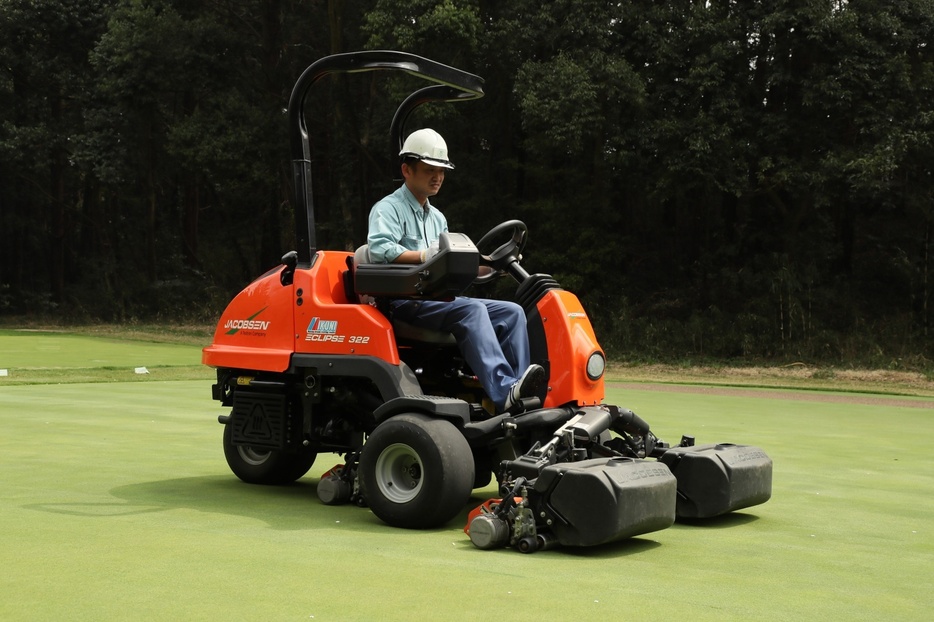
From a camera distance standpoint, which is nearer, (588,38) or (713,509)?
(713,509)

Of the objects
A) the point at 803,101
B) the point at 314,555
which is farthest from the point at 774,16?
the point at 314,555

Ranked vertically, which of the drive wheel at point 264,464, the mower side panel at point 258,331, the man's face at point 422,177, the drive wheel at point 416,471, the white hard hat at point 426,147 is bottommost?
the drive wheel at point 264,464

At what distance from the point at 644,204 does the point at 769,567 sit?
28.1 metres

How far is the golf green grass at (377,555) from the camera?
4.23 meters

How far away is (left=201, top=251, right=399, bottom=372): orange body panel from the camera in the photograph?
649 centimetres

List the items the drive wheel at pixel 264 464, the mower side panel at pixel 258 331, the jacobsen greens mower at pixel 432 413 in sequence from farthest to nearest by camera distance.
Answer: the drive wheel at pixel 264 464
the mower side panel at pixel 258 331
the jacobsen greens mower at pixel 432 413

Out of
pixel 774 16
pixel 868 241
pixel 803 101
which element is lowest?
pixel 868 241

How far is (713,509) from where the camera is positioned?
619cm

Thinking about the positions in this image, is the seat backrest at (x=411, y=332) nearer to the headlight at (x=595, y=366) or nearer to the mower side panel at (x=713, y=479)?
the headlight at (x=595, y=366)

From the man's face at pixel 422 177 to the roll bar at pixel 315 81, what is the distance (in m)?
0.50

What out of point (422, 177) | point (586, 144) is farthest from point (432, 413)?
point (586, 144)

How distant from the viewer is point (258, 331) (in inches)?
278

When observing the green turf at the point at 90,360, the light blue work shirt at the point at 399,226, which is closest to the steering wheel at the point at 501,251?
the light blue work shirt at the point at 399,226

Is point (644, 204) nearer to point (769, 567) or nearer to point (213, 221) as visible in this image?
point (213, 221)
